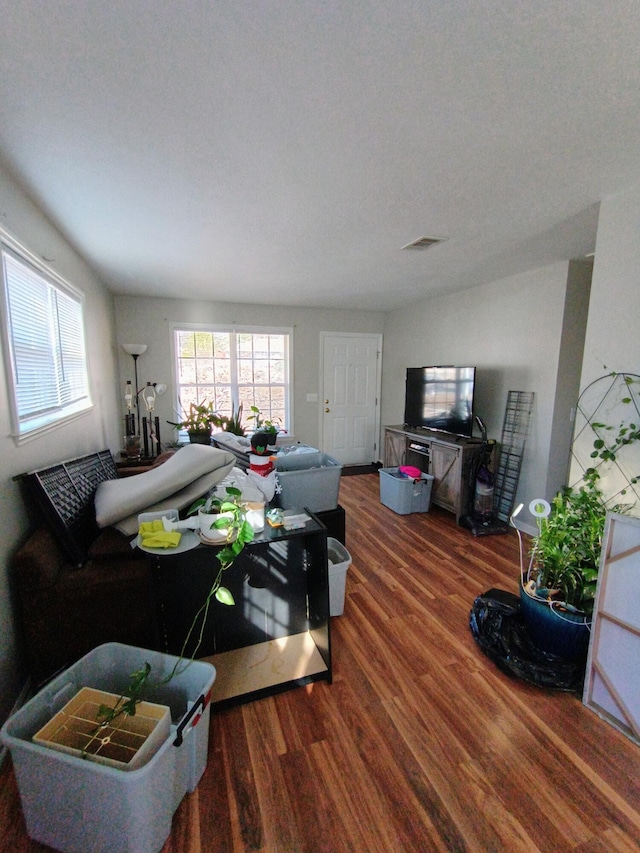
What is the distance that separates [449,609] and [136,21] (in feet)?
9.59

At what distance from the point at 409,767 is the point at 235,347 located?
15.0 ft

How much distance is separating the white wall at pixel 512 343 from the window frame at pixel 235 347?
1.90 m

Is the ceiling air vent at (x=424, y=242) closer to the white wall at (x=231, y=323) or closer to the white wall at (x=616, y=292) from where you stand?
the white wall at (x=616, y=292)

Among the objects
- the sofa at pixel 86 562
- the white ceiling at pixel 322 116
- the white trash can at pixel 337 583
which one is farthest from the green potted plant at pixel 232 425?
the white trash can at pixel 337 583

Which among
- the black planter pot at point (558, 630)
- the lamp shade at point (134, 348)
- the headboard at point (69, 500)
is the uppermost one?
the lamp shade at point (134, 348)

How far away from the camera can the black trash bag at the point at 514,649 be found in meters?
1.70

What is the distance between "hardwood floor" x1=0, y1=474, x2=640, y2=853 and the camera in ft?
3.72

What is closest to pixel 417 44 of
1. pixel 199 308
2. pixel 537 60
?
pixel 537 60

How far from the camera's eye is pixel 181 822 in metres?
1.16

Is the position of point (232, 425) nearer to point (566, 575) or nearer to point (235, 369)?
point (235, 369)

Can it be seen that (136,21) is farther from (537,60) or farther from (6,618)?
(6,618)

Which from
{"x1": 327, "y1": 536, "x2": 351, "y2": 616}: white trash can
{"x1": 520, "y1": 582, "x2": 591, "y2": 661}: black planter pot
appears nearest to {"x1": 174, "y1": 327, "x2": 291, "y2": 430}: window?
{"x1": 327, "y1": 536, "x2": 351, "y2": 616}: white trash can

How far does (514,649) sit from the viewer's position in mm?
1856

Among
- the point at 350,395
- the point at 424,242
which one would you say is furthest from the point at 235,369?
the point at 424,242
